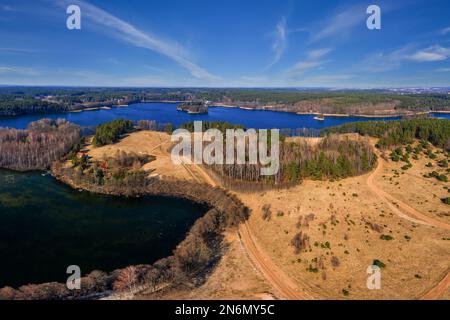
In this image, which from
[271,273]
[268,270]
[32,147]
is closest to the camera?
[271,273]

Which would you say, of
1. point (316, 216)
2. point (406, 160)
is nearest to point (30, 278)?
point (316, 216)

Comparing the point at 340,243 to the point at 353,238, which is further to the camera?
the point at 353,238

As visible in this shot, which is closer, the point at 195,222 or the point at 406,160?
the point at 195,222

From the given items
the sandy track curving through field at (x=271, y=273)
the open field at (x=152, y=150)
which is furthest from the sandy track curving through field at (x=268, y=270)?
the open field at (x=152, y=150)

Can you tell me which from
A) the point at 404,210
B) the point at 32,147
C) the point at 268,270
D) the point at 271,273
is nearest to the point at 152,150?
the point at 32,147

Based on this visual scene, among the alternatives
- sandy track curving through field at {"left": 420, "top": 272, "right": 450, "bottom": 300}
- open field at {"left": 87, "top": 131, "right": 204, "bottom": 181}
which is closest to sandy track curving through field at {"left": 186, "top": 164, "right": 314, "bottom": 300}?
sandy track curving through field at {"left": 420, "top": 272, "right": 450, "bottom": 300}

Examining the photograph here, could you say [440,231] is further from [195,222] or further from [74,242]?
[74,242]

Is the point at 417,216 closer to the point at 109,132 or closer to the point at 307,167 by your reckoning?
the point at 307,167
